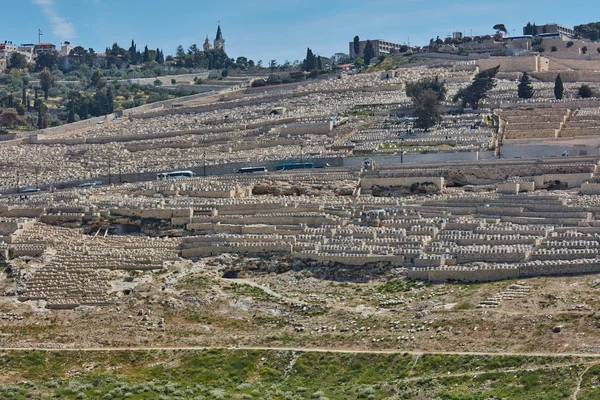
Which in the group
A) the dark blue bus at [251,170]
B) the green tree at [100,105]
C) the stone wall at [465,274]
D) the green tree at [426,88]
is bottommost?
the stone wall at [465,274]

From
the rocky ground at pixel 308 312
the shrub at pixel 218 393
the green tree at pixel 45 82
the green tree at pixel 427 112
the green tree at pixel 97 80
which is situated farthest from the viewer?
the green tree at pixel 97 80

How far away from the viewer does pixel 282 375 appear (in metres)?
32.6

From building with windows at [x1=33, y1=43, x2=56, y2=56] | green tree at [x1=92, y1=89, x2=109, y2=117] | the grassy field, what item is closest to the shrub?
the grassy field

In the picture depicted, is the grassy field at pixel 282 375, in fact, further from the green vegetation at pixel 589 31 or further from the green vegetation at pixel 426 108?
the green vegetation at pixel 589 31

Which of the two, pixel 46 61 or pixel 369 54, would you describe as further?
pixel 46 61

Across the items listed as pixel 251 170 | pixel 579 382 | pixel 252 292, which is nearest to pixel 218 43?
pixel 251 170

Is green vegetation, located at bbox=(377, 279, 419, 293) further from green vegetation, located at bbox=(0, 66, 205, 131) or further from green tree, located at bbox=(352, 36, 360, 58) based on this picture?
green tree, located at bbox=(352, 36, 360, 58)

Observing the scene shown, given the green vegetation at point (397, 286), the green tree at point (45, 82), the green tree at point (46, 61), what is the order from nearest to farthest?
the green vegetation at point (397, 286) < the green tree at point (45, 82) < the green tree at point (46, 61)

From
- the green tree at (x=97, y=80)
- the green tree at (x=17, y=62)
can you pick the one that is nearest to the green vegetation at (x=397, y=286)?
the green tree at (x=97, y=80)

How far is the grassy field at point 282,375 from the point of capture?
29328mm

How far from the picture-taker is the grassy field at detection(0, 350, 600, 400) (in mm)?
29328

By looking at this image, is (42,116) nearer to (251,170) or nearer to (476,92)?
(476,92)

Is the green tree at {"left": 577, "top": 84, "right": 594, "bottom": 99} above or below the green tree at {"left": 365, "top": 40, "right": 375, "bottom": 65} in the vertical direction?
below

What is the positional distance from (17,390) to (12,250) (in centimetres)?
1289
